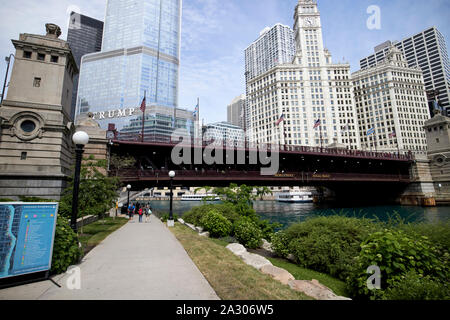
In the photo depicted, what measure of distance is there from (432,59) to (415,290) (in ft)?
743

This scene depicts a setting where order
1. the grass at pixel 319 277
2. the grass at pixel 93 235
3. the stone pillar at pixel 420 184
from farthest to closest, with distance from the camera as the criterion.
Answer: the stone pillar at pixel 420 184 < the grass at pixel 93 235 < the grass at pixel 319 277

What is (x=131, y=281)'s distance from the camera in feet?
19.9

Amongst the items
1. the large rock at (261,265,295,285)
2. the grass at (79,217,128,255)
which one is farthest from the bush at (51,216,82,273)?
the large rock at (261,265,295,285)

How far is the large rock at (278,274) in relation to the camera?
648cm

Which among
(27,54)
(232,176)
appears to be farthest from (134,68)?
(27,54)

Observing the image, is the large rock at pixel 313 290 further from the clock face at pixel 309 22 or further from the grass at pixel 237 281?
the clock face at pixel 309 22

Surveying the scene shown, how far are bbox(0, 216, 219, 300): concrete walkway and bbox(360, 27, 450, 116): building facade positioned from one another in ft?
693

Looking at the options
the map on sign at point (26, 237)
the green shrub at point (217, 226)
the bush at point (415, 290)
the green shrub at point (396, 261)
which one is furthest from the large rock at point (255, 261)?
the map on sign at point (26, 237)

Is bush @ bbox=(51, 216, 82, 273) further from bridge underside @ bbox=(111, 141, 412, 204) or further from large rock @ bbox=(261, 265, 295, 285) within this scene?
bridge underside @ bbox=(111, 141, 412, 204)

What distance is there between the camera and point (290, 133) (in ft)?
401

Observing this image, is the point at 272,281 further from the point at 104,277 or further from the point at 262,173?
the point at 262,173

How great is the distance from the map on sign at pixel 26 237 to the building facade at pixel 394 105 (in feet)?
477

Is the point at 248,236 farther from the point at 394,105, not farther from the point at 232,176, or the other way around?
the point at 394,105
